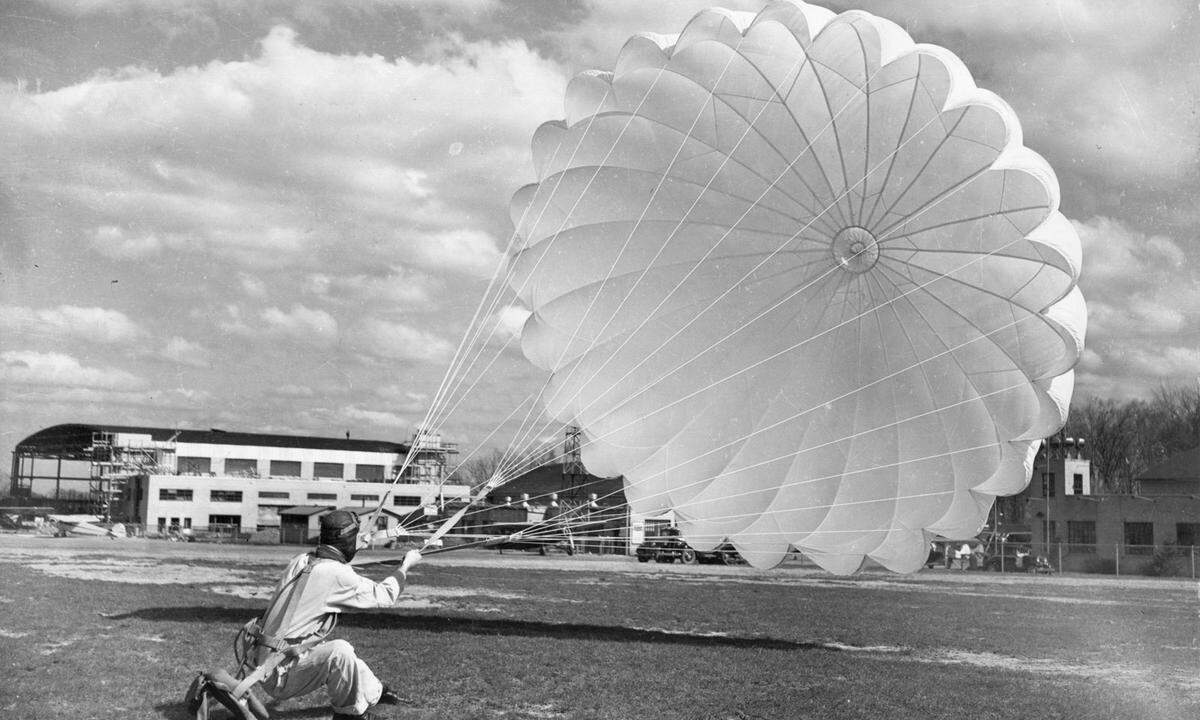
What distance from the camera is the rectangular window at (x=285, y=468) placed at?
59.2 metres

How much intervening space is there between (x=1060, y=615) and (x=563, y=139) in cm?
1152

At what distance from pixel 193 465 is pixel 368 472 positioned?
33.5 feet

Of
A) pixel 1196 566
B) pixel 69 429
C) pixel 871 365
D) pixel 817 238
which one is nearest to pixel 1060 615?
pixel 871 365

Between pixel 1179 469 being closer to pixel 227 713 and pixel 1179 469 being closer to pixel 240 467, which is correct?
pixel 240 467

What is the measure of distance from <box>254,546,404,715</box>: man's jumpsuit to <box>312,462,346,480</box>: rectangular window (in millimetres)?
57730

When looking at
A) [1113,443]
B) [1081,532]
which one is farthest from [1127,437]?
[1081,532]

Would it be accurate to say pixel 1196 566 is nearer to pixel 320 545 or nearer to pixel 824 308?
pixel 824 308

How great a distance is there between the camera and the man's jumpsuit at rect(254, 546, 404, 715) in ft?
15.9

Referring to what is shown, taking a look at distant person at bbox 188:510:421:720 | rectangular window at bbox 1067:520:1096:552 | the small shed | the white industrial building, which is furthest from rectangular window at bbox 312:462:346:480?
distant person at bbox 188:510:421:720

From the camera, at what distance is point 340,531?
509 cm

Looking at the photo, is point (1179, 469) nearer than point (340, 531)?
No

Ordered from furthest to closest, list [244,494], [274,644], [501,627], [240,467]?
[240,467], [244,494], [501,627], [274,644]

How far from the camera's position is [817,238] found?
32.6ft

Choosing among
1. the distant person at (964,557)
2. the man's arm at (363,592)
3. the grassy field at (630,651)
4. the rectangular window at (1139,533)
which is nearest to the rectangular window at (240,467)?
the distant person at (964,557)
